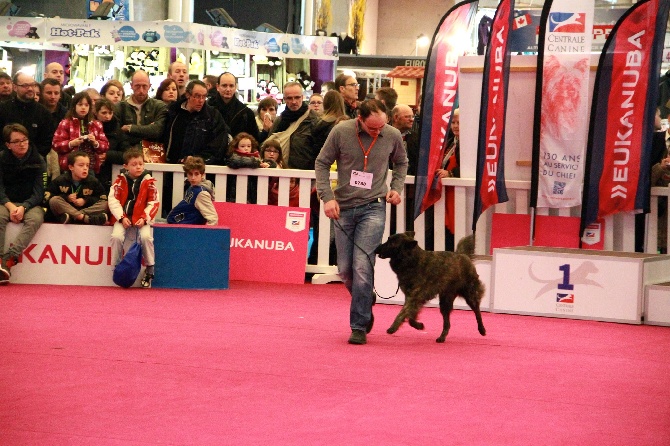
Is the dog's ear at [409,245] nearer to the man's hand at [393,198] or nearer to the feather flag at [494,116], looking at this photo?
the man's hand at [393,198]

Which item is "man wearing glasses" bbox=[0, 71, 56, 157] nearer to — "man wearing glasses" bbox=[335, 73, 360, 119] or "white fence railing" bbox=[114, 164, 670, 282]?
"white fence railing" bbox=[114, 164, 670, 282]

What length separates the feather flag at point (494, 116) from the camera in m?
9.39

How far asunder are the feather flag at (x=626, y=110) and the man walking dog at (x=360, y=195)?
296cm

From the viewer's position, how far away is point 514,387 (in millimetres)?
5488

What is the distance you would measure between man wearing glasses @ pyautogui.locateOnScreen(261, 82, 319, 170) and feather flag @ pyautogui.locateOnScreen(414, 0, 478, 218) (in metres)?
1.39

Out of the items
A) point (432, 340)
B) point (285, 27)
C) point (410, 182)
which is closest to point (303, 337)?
point (432, 340)

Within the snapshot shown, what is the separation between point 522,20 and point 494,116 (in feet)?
5.33

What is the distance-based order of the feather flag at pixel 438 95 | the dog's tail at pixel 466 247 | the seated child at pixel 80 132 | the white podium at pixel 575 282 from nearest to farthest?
1. the dog's tail at pixel 466 247
2. the white podium at pixel 575 282
3. the feather flag at pixel 438 95
4. the seated child at pixel 80 132

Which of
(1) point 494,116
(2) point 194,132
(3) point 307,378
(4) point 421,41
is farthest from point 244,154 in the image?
(4) point 421,41

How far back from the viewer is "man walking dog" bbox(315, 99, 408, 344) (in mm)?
6754

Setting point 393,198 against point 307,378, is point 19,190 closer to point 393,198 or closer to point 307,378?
point 393,198

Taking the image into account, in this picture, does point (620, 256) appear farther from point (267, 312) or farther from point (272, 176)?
point (272, 176)

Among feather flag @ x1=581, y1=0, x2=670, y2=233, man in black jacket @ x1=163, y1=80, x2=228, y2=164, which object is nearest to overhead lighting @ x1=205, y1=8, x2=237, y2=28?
man in black jacket @ x1=163, y1=80, x2=228, y2=164

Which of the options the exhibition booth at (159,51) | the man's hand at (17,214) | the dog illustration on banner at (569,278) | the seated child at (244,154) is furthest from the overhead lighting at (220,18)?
the dog illustration on banner at (569,278)
